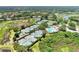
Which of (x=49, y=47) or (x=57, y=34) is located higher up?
(x=57, y=34)

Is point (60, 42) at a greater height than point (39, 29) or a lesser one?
lesser

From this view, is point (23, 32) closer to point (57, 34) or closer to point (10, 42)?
point (10, 42)
